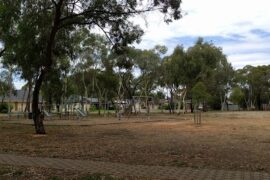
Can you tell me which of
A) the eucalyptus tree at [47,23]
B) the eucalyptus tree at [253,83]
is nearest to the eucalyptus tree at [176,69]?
the eucalyptus tree at [253,83]

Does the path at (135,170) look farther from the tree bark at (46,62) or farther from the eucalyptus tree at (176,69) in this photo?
the eucalyptus tree at (176,69)

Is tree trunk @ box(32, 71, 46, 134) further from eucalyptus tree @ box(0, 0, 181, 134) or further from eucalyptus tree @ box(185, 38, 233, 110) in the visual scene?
eucalyptus tree @ box(185, 38, 233, 110)

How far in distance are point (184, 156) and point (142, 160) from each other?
1.56 metres

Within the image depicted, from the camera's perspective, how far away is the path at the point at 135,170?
32.9 ft

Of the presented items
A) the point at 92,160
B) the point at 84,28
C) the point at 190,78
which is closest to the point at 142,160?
the point at 92,160

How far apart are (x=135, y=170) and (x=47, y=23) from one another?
15620 mm

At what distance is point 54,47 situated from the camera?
27.0 metres

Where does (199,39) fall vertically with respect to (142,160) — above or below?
above

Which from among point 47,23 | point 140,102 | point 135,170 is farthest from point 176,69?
point 135,170

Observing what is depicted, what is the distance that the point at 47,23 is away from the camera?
81.5ft

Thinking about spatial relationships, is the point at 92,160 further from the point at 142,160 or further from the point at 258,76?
the point at 258,76

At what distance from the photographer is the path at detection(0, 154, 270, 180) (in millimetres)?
10039

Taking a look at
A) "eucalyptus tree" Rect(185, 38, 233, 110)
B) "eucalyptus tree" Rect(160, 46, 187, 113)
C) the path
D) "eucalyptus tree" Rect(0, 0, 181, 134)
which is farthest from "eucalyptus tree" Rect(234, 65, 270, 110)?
the path

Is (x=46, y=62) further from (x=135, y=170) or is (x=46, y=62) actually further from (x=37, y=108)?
(x=135, y=170)
